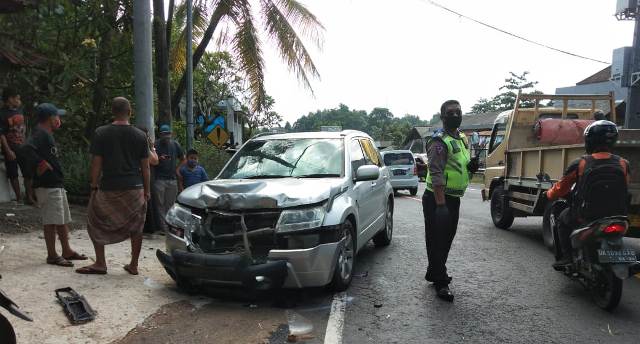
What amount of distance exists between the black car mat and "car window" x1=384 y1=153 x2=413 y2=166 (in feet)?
47.0

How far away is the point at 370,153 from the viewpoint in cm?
729

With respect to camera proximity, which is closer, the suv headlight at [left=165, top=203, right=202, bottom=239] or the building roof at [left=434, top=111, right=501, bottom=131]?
the suv headlight at [left=165, top=203, right=202, bottom=239]

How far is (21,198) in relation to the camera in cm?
839

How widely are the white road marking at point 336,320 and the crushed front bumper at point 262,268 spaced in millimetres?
262

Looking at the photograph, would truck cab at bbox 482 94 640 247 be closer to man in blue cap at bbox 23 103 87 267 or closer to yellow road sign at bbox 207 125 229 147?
man in blue cap at bbox 23 103 87 267

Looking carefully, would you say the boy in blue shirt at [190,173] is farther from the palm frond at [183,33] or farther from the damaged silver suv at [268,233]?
the palm frond at [183,33]

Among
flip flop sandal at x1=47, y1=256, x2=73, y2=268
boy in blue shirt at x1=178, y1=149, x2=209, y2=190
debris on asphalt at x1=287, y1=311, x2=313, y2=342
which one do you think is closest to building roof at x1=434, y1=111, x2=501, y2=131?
boy in blue shirt at x1=178, y1=149, x2=209, y2=190

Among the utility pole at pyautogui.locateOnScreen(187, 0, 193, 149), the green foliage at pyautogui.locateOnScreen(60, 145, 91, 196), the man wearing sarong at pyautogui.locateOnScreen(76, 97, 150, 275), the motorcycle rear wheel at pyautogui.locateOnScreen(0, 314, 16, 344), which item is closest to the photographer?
the motorcycle rear wheel at pyautogui.locateOnScreen(0, 314, 16, 344)

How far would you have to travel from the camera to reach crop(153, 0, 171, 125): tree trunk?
31.5ft

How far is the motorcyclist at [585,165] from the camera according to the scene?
468cm

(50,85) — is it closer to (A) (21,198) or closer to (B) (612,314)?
(A) (21,198)

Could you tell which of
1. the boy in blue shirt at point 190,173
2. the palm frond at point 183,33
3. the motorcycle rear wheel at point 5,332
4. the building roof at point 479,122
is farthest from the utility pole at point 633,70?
the building roof at point 479,122

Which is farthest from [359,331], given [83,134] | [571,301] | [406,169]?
[406,169]

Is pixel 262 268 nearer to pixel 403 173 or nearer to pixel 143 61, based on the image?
pixel 143 61
